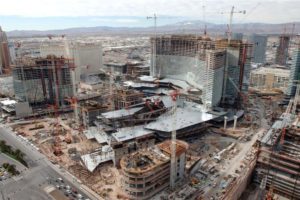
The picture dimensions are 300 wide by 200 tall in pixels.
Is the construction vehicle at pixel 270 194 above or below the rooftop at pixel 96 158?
below

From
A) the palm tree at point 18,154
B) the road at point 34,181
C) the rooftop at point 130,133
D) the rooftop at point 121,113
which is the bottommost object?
the road at point 34,181

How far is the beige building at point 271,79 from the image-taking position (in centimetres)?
11446

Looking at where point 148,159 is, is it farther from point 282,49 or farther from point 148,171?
point 282,49

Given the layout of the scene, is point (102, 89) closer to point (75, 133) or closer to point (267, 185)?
point (75, 133)

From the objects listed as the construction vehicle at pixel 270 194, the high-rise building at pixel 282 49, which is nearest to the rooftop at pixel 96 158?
the construction vehicle at pixel 270 194

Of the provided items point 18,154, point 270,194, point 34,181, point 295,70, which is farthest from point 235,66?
point 18,154

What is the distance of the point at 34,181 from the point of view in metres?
50.5

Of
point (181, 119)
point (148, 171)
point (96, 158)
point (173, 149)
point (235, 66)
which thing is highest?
point (235, 66)

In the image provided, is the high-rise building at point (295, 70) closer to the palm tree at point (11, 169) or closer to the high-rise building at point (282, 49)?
the high-rise building at point (282, 49)

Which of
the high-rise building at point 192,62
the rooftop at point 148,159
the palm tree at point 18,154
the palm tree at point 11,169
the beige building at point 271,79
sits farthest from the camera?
the beige building at point 271,79

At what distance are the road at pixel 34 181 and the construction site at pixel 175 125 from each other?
2414 mm

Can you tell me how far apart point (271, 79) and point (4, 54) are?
16456 centimetres

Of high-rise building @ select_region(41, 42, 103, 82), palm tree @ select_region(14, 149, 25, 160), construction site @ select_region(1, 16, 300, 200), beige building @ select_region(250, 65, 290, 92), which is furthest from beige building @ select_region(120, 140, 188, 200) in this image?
high-rise building @ select_region(41, 42, 103, 82)

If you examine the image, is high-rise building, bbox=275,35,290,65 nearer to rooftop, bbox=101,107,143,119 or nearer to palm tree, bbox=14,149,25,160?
rooftop, bbox=101,107,143,119
